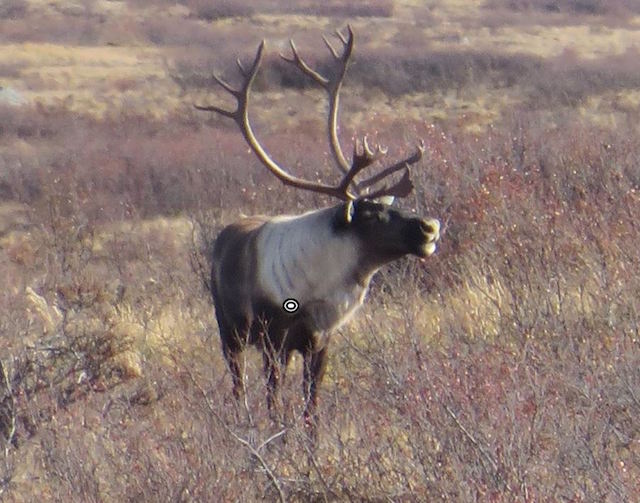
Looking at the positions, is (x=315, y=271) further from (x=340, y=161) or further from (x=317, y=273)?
(x=340, y=161)

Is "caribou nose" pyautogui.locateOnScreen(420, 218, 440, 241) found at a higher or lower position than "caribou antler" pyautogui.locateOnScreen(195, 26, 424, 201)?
lower

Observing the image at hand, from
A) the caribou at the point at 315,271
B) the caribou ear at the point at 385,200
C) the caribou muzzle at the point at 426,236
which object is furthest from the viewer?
the caribou ear at the point at 385,200

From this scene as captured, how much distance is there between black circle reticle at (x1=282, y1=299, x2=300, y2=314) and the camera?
579cm

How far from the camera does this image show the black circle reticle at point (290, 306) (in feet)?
19.0

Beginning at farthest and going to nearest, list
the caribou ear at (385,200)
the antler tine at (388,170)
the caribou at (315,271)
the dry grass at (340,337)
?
the antler tine at (388,170) < the caribou ear at (385,200) < the caribou at (315,271) < the dry grass at (340,337)

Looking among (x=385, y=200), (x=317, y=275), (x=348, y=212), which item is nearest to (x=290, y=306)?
(x=317, y=275)

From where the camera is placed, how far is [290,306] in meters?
5.79

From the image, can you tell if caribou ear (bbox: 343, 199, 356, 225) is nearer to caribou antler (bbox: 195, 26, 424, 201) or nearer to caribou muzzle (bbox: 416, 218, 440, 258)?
caribou antler (bbox: 195, 26, 424, 201)

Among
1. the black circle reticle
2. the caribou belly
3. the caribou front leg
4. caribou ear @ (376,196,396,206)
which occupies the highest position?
caribou ear @ (376,196,396,206)

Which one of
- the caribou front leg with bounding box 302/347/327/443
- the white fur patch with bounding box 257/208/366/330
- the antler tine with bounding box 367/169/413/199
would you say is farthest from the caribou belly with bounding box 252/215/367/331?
the antler tine with bounding box 367/169/413/199

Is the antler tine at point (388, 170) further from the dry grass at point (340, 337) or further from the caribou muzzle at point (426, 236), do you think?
the dry grass at point (340, 337)

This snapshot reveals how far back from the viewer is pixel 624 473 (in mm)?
3719

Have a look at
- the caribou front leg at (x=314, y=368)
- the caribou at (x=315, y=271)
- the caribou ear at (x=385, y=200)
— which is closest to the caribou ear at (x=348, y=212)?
the caribou at (x=315, y=271)

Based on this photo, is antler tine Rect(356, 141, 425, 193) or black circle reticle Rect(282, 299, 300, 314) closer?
black circle reticle Rect(282, 299, 300, 314)
